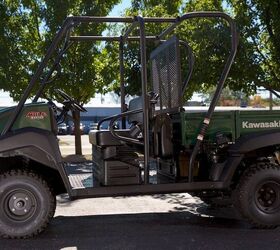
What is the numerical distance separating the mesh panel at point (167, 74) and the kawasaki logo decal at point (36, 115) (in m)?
1.55

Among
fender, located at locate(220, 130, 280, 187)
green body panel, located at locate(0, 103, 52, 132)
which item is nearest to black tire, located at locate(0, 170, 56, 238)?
green body panel, located at locate(0, 103, 52, 132)

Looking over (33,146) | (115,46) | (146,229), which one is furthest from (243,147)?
(115,46)

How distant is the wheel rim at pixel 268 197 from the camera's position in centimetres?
608

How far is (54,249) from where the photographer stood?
16.8 feet

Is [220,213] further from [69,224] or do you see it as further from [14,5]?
[14,5]

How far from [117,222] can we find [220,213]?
1.48 metres

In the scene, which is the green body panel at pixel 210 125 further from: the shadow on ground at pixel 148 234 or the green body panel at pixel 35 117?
the green body panel at pixel 35 117

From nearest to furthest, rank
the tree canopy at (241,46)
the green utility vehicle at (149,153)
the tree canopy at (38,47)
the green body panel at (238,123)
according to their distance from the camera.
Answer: the green utility vehicle at (149,153), the green body panel at (238,123), the tree canopy at (241,46), the tree canopy at (38,47)

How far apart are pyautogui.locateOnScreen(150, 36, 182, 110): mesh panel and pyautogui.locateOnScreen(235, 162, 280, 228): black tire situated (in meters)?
1.21

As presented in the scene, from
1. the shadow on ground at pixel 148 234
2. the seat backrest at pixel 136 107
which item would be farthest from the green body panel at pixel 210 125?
the shadow on ground at pixel 148 234

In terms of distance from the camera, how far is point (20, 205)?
5.58 meters

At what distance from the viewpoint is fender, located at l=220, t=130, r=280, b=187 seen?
5977 mm

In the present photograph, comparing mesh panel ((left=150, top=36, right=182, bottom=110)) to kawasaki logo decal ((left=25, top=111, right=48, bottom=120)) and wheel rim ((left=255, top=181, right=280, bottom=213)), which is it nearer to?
wheel rim ((left=255, top=181, right=280, bottom=213))

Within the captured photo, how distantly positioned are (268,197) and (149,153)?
153cm
